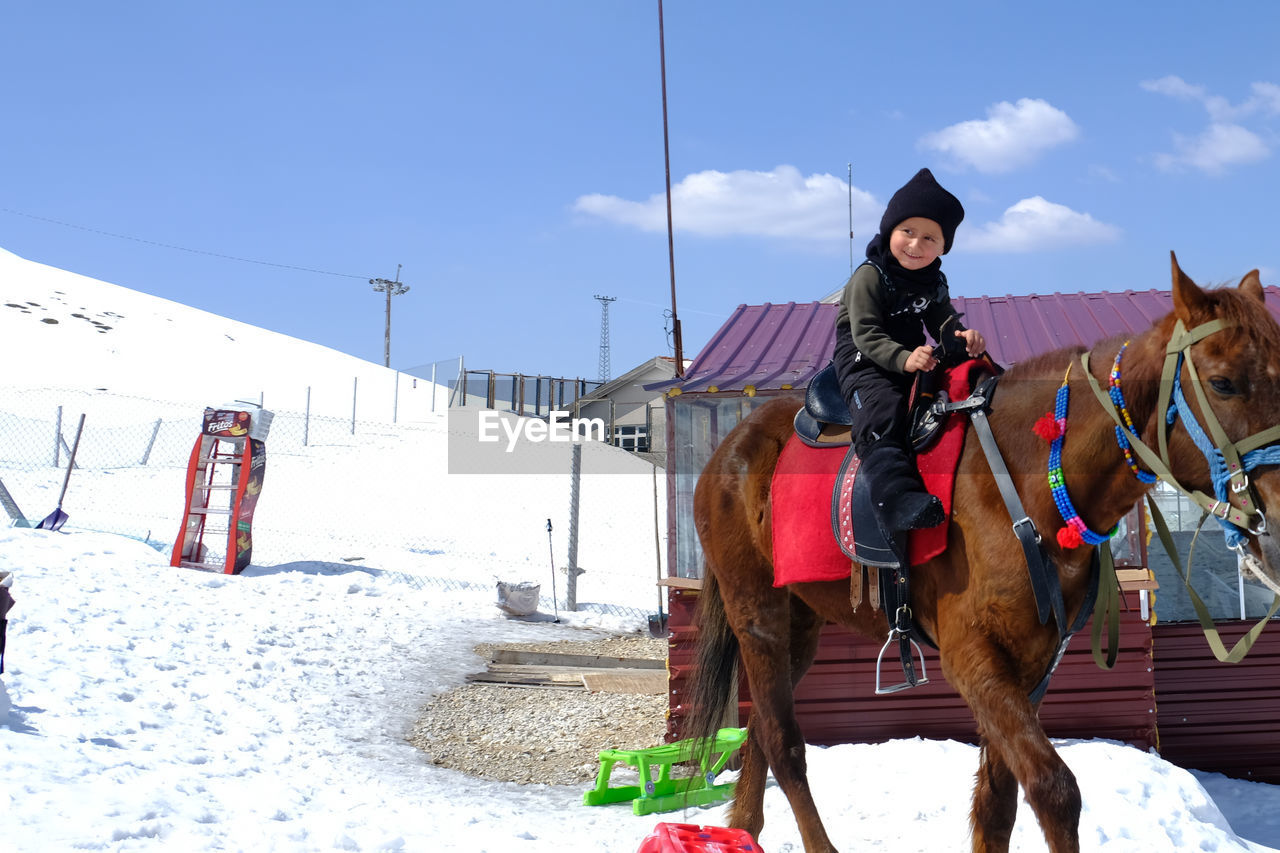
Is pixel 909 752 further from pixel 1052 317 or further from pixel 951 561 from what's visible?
pixel 1052 317

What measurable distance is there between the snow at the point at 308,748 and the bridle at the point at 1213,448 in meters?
2.61

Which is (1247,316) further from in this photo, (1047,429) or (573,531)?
(573,531)

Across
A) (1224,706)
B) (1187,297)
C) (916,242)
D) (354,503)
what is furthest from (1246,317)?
(354,503)

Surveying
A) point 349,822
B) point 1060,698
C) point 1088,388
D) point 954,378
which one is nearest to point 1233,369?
point 1088,388

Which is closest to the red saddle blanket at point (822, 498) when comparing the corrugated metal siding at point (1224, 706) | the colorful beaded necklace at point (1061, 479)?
the colorful beaded necklace at point (1061, 479)

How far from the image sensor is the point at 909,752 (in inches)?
228

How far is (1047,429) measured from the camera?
9.27 feet

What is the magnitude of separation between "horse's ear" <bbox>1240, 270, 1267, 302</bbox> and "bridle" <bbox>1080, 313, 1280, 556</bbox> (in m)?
0.23

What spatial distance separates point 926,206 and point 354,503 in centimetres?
1656

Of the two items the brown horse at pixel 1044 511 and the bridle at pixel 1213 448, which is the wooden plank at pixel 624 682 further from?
the bridle at pixel 1213 448

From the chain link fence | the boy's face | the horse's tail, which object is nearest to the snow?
the horse's tail

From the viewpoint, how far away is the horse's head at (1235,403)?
2.32 m

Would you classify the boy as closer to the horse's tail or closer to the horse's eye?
the horse's eye

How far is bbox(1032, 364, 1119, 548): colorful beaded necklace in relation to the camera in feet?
8.95
